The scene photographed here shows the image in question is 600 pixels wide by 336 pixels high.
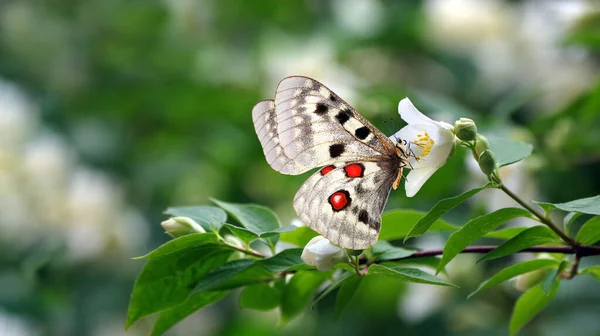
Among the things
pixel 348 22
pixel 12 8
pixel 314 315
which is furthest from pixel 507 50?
pixel 12 8

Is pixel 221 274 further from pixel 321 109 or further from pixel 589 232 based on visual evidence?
pixel 589 232

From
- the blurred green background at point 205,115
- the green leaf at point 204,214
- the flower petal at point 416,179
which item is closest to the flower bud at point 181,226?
the green leaf at point 204,214

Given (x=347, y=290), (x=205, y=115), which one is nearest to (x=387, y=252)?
(x=347, y=290)

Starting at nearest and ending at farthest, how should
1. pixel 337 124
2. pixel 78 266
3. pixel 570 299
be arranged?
pixel 337 124 → pixel 570 299 → pixel 78 266

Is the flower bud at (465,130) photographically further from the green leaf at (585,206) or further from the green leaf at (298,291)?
the green leaf at (298,291)

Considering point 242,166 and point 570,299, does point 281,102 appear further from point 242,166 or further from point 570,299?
point 242,166

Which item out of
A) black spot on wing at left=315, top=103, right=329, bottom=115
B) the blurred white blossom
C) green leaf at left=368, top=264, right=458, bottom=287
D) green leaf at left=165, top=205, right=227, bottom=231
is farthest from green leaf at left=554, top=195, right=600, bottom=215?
the blurred white blossom

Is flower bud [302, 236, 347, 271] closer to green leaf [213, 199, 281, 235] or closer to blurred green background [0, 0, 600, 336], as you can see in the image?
green leaf [213, 199, 281, 235]
